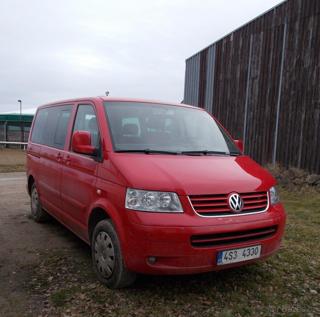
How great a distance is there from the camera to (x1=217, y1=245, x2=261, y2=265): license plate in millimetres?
3232

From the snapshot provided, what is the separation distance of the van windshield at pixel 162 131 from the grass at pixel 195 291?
54.3 inches

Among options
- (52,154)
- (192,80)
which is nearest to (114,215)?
(52,154)

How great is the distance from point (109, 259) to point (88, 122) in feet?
5.42

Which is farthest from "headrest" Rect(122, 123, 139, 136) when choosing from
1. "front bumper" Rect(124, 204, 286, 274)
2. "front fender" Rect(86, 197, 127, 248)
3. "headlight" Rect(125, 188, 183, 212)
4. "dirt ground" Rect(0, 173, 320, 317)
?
"dirt ground" Rect(0, 173, 320, 317)

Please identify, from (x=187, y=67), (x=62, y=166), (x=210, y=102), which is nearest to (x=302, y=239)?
(x=62, y=166)

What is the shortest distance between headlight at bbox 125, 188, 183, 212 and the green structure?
35.0 m

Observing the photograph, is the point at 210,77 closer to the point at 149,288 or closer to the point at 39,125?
the point at 39,125

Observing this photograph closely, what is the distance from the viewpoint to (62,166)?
470cm

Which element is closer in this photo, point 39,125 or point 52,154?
point 52,154

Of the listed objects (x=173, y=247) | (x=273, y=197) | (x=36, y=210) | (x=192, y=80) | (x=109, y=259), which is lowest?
(x=36, y=210)

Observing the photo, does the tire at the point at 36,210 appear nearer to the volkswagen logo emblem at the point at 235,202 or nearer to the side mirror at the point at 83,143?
the side mirror at the point at 83,143

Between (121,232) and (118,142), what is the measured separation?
3.21 ft

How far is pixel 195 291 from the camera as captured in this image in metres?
3.64

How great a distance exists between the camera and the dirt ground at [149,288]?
10.8 ft
